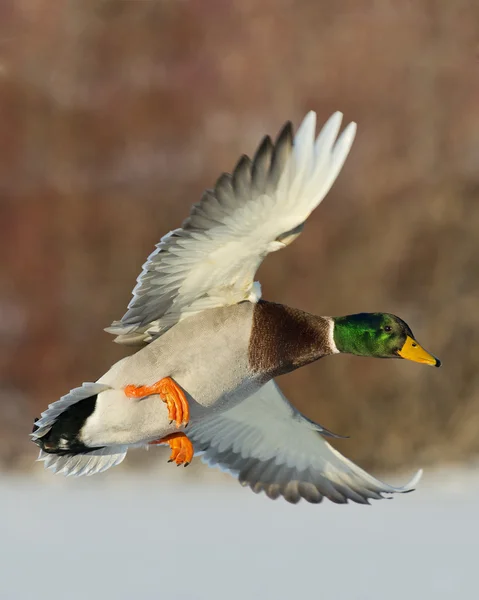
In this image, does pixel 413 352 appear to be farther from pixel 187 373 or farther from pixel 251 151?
pixel 251 151

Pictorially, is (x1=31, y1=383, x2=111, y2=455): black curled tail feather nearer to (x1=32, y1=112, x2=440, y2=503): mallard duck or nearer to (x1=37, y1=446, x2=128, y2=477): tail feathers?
(x1=32, y1=112, x2=440, y2=503): mallard duck

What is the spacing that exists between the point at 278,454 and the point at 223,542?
3.70 feet

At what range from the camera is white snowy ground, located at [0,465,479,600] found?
381 cm

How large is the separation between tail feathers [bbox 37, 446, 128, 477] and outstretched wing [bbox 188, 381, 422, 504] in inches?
14.3

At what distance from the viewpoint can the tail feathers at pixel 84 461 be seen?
319 cm

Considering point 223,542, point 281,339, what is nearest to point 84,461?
point 281,339

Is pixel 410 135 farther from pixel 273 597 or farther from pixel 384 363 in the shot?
pixel 273 597

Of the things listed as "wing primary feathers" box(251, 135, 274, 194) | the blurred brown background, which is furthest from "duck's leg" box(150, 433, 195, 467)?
the blurred brown background

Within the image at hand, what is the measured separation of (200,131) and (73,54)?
1244mm

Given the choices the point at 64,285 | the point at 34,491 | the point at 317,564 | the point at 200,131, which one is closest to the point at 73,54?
the point at 200,131

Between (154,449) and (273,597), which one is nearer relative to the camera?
(273,597)

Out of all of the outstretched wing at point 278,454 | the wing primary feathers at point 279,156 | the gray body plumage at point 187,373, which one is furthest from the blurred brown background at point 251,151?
the wing primary feathers at point 279,156

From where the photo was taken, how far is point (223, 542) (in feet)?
15.0

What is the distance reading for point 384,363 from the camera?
6965 millimetres
